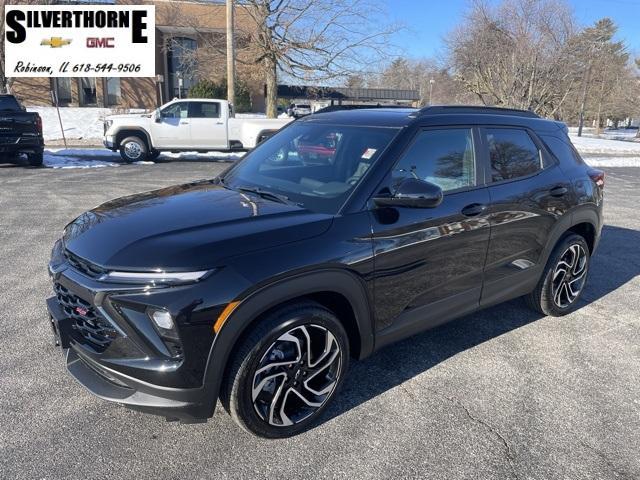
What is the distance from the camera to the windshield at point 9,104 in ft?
41.2

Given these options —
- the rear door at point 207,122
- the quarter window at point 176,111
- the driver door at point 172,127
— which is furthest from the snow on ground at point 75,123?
the rear door at point 207,122

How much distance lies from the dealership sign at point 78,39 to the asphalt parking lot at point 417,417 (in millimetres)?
18294

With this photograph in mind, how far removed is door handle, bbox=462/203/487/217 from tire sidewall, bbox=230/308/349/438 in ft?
3.89

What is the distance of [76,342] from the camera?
249 centimetres

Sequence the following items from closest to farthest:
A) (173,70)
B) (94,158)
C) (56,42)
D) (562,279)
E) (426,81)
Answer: (562,279)
(94,158)
(56,42)
(173,70)
(426,81)

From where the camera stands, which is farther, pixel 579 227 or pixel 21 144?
pixel 21 144

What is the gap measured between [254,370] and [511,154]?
2.55 m

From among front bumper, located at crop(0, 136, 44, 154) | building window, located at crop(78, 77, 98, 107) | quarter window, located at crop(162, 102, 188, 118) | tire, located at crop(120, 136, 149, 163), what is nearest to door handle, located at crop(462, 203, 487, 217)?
front bumper, located at crop(0, 136, 44, 154)

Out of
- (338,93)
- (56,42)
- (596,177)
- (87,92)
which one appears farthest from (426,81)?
(596,177)

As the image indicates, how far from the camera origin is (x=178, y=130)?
599 inches

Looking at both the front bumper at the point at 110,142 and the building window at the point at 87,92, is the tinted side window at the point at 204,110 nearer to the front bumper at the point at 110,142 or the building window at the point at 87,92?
the front bumper at the point at 110,142

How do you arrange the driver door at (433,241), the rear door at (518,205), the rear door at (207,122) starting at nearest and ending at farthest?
the driver door at (433,241) → the rear door at (518,205) → the rear door at (207,122)

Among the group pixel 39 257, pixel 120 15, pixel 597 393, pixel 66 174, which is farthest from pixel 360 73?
pixel 597 393

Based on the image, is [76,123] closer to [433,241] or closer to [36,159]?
[36,159]
